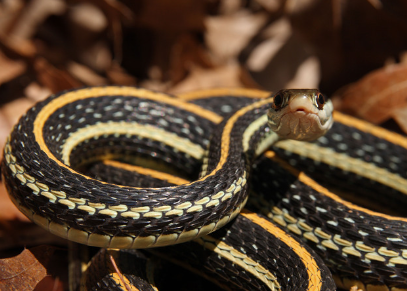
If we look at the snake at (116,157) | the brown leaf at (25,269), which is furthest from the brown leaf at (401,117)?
the brown leaf at (25,269)

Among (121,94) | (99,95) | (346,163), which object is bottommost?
(99,95)

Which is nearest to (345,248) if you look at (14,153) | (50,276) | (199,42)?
(50,276)

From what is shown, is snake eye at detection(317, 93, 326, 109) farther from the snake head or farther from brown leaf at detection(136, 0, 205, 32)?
brown leaf at detection(136, 0, 205, 32)

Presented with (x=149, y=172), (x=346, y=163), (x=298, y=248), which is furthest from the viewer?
(x=346, y=163)

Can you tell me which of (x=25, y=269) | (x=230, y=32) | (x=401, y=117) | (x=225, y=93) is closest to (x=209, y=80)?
(x=225, y=93)

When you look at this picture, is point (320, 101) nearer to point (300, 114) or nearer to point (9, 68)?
point (300, 114)

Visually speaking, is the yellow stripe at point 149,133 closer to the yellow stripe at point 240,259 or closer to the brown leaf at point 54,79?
the yellow stripe at point 240,259
